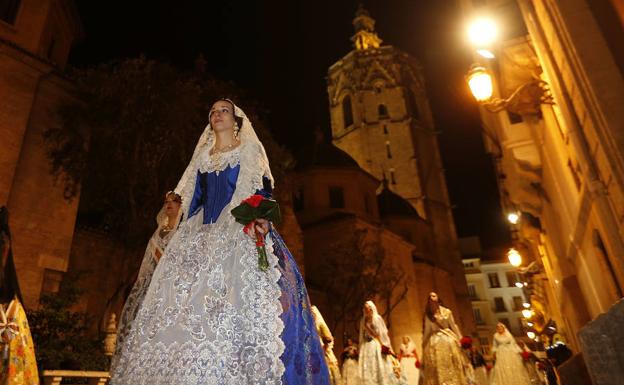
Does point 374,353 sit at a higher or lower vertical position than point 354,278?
lower

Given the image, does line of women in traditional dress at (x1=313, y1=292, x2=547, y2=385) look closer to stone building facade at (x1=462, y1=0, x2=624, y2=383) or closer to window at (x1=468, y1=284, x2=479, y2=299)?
stone building facade at (x1=462, y1=0, x2=624, y2=383)

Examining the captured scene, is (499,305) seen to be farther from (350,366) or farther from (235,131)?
(235,131)

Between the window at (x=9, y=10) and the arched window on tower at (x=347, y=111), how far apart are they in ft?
130

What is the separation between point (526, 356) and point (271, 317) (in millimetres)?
12190

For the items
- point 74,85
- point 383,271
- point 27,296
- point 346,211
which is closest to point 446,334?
point 27,296

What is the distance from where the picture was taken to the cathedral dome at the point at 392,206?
40.6 m

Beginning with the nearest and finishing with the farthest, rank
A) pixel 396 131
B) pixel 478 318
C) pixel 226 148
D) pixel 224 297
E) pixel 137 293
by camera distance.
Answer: pixel 224 297
pixel 226 148
pixel 137 293
pixel 396 131
pixel 478 318

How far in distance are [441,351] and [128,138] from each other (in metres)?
11.5

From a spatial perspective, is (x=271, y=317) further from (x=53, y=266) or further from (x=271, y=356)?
(x=53, y=266)

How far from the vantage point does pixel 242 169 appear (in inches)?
162

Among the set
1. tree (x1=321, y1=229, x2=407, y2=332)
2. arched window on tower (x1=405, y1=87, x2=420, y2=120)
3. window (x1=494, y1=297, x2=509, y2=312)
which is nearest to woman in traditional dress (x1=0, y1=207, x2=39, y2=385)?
tree (x1=321, y1=229, x2=407, y2=332)

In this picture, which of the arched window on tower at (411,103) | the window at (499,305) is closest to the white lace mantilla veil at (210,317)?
the arched window on tower at (411,103)

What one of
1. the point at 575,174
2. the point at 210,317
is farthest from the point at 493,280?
the point at 210,317

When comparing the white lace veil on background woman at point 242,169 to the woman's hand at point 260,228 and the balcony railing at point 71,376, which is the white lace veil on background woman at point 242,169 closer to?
the woman's hand at point 260,228
